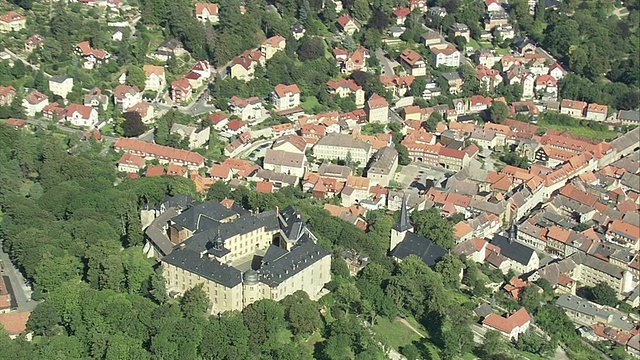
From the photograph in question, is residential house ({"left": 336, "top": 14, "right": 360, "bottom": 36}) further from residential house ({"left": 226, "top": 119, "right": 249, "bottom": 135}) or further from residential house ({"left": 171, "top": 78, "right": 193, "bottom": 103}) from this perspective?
residential house ({"left": 226, "top": 119, "right": 249, "bottom": 135})

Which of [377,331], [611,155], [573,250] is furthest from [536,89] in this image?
[377,331]

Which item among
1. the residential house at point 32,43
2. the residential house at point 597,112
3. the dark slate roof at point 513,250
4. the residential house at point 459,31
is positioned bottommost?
the residential house at point 597,112

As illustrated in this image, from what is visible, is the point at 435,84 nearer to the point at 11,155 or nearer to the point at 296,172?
the point at 296,172

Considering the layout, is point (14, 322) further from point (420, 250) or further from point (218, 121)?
point (218, 121)

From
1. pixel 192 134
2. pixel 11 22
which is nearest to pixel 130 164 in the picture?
pixel 192 134

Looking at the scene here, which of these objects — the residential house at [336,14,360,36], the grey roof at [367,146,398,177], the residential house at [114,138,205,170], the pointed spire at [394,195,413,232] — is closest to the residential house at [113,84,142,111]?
the residential house at [114,138,205,170]

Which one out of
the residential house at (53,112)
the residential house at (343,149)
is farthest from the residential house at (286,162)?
the residential house at (53,112)

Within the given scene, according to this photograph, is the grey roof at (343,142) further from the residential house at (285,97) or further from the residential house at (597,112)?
the residential house at (597,112)
